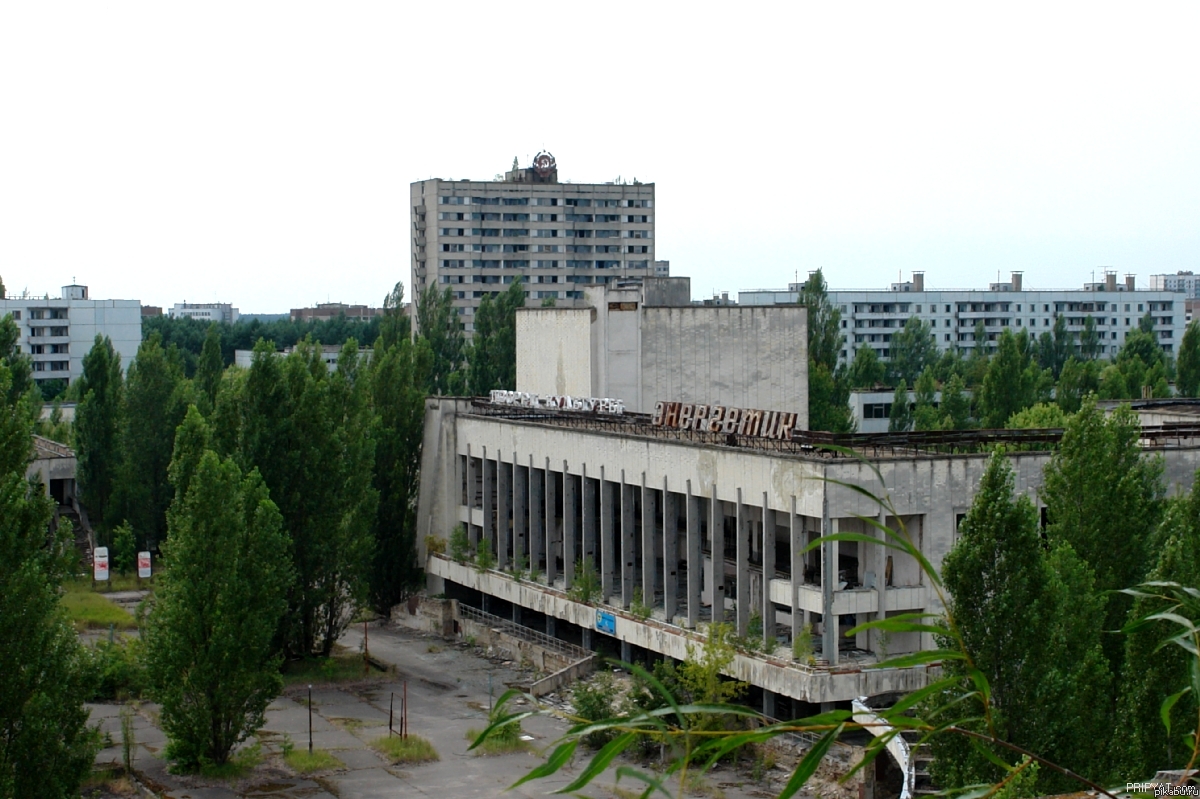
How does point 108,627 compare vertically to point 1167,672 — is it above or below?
below

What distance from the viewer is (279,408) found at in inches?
1959

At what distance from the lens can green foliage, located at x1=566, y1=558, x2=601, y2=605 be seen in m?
48.6

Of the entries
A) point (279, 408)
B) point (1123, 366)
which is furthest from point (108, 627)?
point (1123, 366)

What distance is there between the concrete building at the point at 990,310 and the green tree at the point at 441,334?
166 ft

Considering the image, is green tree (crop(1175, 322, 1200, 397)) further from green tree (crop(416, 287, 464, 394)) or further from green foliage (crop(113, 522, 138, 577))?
green foliage (crop(113, 522, 138, 577))

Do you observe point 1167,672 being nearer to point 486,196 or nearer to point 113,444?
point 113,444

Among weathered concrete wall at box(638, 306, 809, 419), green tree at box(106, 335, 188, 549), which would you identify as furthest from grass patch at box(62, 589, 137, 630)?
weathered concrete wall at box(638, 306, 809, 419)

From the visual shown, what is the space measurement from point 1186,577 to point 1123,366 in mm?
72477

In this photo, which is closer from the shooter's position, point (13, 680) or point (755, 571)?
point (13, 680)

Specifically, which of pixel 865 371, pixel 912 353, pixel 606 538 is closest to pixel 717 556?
pixel 606 538

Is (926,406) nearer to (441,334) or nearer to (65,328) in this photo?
(441,334)

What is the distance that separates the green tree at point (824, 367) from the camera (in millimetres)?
78500

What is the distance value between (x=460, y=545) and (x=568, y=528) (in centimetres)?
871

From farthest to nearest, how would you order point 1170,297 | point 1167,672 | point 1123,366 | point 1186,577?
1. point 1170,297
2. point 1123,366
3. point 1186,577
4. point 1167,672
